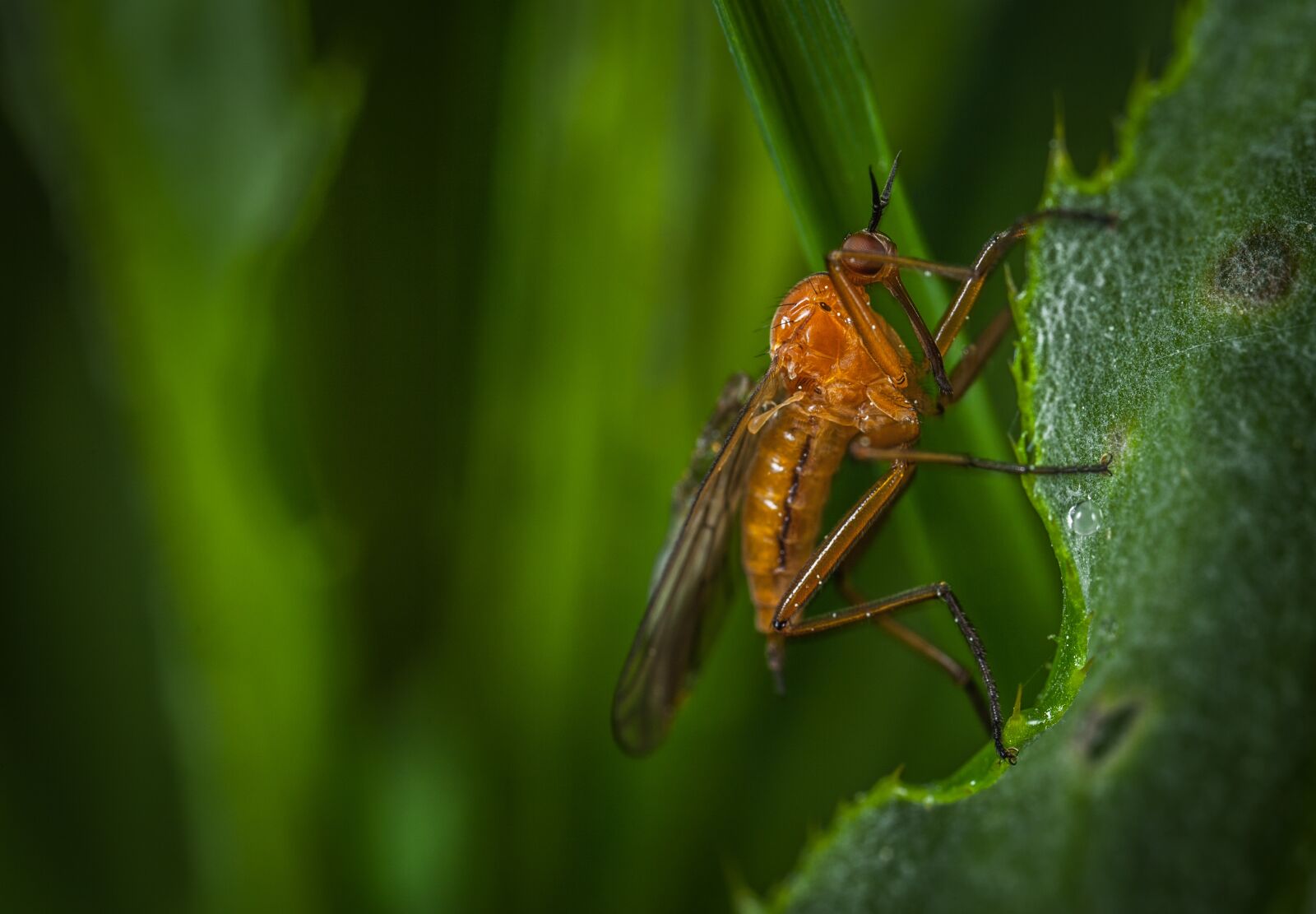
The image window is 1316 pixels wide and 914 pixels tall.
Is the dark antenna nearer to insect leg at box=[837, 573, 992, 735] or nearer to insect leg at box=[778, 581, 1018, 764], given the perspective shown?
insect leg at box=[778, 581, 1018, 764]

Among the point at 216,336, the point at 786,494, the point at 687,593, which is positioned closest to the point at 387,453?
the point at 216,336

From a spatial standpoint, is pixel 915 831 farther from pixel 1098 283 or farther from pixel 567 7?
pixel 567 7

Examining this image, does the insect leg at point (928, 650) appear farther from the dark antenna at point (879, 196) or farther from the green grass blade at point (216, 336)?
the green grass blade at point (216, 336)

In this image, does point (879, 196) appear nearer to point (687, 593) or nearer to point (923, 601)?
point (923, 601)

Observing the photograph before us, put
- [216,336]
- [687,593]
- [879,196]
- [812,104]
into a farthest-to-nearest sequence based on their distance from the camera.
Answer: [687,593] → [216,336] → [879,196] → [812,104]

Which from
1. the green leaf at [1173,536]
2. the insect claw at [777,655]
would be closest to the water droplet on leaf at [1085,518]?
the green leaf at [1173,536]

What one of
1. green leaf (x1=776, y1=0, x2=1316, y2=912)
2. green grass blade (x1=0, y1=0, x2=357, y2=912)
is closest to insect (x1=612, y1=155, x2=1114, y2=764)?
green leaf (x1=776, y1=0, x2=1316, y2=912)
